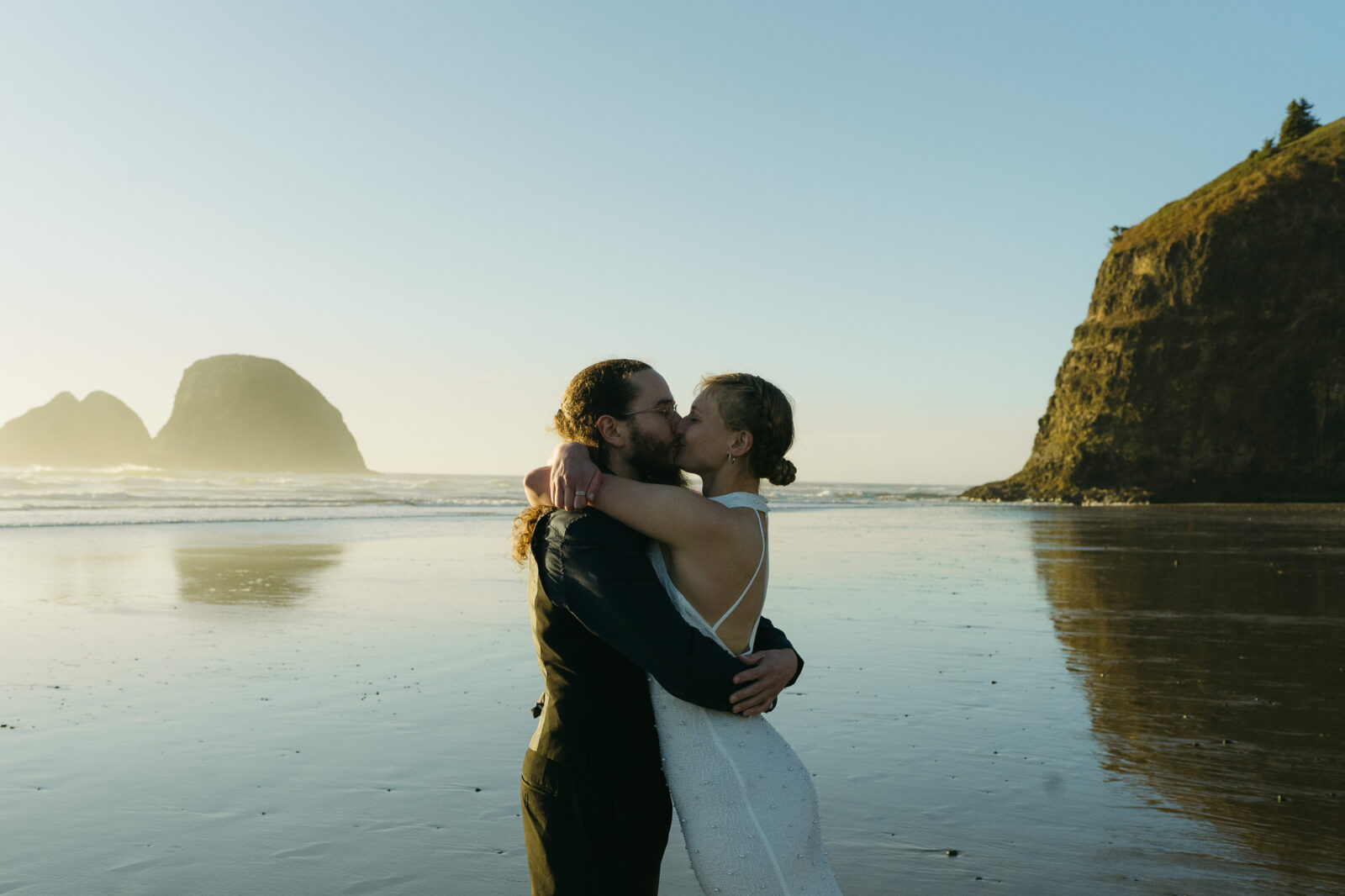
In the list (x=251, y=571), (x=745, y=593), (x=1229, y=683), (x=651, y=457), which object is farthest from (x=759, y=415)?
(x=251, y=571)

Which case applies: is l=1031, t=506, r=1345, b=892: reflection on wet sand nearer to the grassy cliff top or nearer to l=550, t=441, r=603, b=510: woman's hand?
l=550, t=441, r=603, b=510: woman's hand

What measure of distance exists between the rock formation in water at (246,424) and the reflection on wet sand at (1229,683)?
137m

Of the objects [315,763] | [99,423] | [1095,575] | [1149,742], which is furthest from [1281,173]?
[99,423]

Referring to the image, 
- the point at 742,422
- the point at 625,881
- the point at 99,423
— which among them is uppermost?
the point at 99,423

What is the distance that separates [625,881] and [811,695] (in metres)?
5.05

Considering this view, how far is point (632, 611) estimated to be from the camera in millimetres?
2080

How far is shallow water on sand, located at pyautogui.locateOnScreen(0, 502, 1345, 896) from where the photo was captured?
413 centimetres

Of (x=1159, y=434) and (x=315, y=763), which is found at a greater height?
(x=1159, y=434)

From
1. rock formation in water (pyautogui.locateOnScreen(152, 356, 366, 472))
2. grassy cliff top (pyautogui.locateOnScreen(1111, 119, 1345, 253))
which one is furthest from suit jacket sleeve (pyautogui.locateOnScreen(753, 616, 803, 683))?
rock formation in water (pyautogui.locateOnScreen(152, 356, 366, 472))

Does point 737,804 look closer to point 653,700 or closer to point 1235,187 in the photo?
point 653,700

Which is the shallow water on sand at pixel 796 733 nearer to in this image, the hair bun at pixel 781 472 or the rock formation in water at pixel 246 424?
the hair bun at pixel 781 472

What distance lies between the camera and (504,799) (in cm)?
493

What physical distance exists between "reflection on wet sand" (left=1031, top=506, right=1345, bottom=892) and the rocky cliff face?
34.6 m

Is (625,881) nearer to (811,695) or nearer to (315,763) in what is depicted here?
(315,763)
